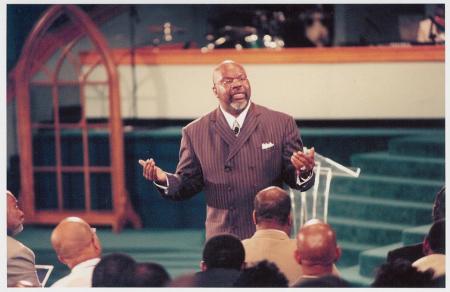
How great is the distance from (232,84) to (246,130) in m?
0.26

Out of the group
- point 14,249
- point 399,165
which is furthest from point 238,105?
point 399,165

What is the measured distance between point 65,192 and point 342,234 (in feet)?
7.05

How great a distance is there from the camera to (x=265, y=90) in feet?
22.4

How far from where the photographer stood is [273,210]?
3.76m

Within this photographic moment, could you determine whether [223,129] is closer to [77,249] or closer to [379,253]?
[77,249]

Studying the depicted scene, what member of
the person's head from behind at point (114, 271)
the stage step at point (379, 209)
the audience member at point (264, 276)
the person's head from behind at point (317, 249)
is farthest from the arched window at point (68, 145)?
the person's head from behind at point (317, 249)

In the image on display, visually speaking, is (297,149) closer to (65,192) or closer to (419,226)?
(419,226)

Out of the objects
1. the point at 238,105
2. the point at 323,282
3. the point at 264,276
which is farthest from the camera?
the point at 238,105

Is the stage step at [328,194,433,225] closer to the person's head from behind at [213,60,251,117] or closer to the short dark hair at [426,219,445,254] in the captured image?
the short dark hair at [426,219,445,254]

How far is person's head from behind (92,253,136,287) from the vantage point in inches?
144

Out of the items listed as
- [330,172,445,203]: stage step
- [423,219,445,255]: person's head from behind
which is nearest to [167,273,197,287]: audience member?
[423,219,445,255]: person's head from behind

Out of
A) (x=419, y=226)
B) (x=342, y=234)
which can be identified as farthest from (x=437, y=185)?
(x=342, y=234)

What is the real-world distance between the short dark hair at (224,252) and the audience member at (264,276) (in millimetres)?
167

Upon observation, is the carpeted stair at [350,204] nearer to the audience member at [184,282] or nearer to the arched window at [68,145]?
the arched window at [68,145]
